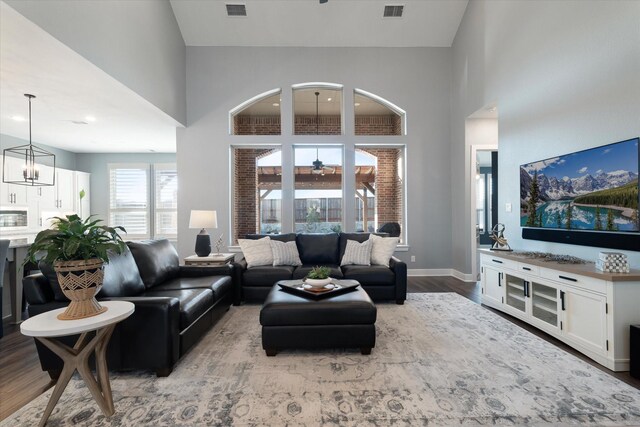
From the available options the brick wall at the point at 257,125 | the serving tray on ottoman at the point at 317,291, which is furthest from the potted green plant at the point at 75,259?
the brick wall at the point at 257,125

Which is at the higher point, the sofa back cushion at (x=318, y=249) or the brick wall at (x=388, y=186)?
the brick wall at (x=388, y=186)

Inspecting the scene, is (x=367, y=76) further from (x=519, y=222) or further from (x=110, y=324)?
(x=110, y=324)

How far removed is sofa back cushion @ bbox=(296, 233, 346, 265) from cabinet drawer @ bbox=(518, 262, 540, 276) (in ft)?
7.85

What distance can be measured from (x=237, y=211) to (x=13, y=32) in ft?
12.8

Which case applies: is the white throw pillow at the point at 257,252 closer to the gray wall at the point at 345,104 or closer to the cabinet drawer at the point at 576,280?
the gray wall at the point at 345,104

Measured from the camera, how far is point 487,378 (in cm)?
232

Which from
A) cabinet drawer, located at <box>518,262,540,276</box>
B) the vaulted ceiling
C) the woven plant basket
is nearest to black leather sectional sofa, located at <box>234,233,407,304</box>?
cabinet drawer, located at <box>518,262,540,276</box>

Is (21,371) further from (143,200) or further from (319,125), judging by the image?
(143,200)

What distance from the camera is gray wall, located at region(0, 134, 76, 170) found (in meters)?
6.45

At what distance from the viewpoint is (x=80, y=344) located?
1987 mm

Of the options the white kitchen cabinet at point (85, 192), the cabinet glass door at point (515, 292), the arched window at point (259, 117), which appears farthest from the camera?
the white kitchen cabinet at point (85, 192)

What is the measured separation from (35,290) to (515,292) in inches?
178

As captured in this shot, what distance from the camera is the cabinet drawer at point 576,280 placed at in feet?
8.23

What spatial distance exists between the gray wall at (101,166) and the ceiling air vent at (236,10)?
172 inches
